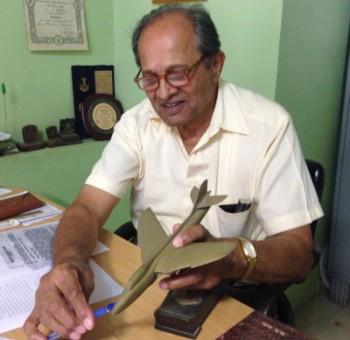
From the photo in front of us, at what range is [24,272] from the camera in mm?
993

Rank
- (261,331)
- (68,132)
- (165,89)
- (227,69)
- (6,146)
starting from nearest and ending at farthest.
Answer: (261,331)
(165,89)
(227,69)
(6,146)
(68,132)

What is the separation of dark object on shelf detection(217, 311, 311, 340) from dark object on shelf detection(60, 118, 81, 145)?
144 cm

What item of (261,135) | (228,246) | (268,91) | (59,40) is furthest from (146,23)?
(59,40)

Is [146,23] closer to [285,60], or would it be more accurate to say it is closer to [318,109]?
[285,60]

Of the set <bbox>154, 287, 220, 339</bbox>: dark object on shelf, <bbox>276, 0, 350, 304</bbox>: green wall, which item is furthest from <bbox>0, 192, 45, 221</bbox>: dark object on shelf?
<bbox>276, 0, 350, 304</bbox>: green wall

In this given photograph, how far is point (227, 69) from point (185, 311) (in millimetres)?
1167

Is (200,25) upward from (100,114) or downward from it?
upward

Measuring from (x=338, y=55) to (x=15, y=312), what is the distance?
1649 mm

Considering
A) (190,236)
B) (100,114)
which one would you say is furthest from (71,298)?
(100,114)

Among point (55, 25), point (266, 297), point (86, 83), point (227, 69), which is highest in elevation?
point (55, 25)

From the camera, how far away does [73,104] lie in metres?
2.12

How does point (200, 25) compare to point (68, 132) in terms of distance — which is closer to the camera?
point (200, 25)

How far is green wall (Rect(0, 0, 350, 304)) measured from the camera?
1.61 meters

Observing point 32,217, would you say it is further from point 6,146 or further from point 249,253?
point 249,253
